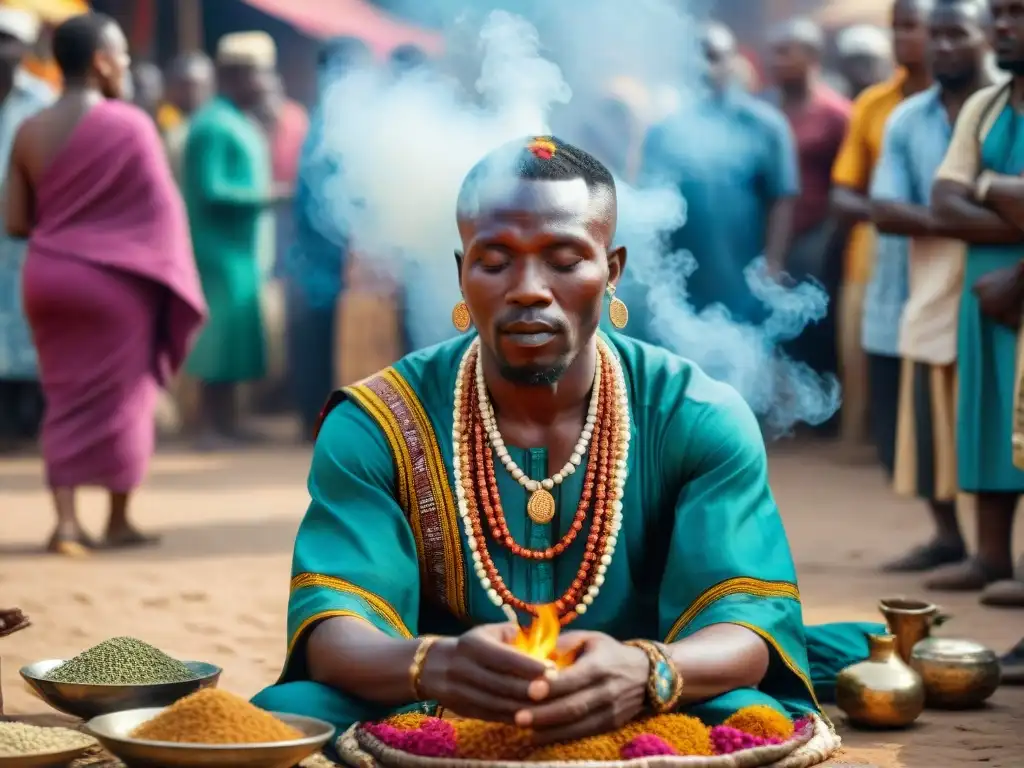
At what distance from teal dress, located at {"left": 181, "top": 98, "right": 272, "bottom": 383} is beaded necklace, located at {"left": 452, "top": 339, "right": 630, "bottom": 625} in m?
8.43

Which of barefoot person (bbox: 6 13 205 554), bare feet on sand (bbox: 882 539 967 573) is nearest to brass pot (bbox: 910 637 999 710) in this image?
bare feet on sand (bbox: 882 539 967 573)

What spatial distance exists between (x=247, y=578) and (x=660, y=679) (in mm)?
4288

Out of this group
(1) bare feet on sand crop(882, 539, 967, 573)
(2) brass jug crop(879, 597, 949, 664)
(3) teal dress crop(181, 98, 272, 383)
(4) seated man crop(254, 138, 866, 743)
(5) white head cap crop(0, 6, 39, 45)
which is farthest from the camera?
(3) teal dress crop(181, 98, 272, 383)

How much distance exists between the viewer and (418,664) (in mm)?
3854

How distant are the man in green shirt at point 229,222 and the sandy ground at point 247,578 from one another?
1.14 meters

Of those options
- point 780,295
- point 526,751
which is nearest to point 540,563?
point 526,751

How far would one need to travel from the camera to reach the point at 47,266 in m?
8.43

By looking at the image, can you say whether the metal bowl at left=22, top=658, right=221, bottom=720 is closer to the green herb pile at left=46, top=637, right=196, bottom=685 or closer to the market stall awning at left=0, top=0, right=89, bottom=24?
the green herb pile at left=46, top=637, right=196, bottom=685

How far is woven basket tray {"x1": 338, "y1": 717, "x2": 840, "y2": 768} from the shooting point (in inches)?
146

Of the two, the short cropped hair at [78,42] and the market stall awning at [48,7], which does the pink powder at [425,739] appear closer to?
Result: the short cropped hair at [78,42]

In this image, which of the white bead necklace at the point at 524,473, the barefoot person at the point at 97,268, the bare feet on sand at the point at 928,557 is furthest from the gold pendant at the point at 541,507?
the barefoot person at the point at 97,268

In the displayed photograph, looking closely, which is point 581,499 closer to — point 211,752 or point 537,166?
point 537,166

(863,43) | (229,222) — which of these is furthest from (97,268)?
(863,43)

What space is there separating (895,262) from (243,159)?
5173mm
